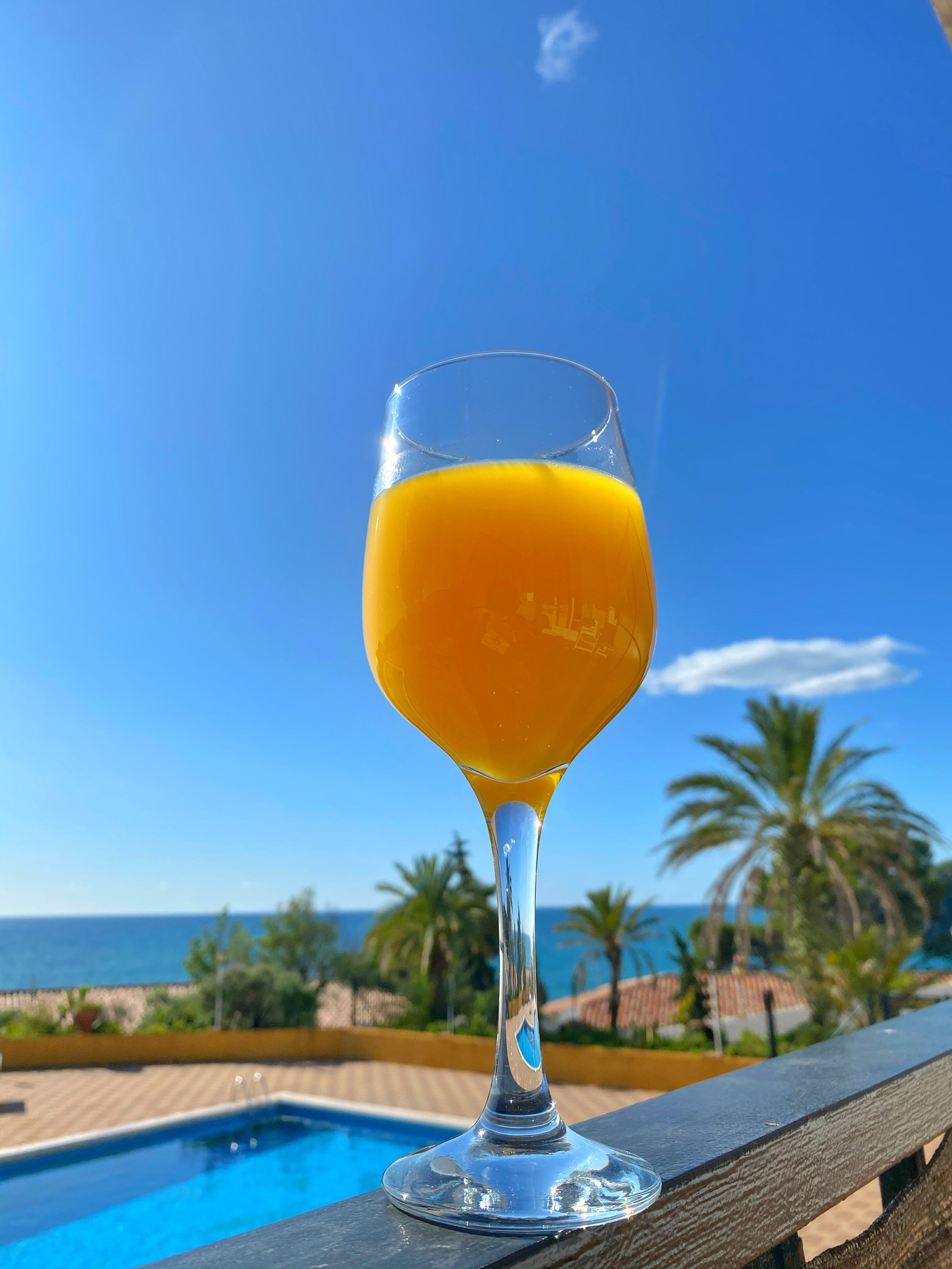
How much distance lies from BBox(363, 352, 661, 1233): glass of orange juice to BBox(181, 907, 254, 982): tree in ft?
68.6

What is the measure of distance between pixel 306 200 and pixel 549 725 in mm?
25221

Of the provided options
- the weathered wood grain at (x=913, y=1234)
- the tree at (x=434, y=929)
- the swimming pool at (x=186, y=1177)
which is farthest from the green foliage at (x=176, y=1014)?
the weathered wood grain at (x=913, y=1234)

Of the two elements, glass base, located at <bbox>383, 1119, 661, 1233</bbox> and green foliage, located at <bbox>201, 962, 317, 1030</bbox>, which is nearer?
glass base, located at <bbox>383, 1119, 661, 1233</bbox>

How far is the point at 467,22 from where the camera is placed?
16016 mm

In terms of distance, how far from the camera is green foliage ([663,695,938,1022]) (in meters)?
13.4

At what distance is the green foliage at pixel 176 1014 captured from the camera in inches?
681

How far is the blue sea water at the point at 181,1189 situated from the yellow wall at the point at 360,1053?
416 centimetres

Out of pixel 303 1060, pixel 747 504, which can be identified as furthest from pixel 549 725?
pixel 747 504

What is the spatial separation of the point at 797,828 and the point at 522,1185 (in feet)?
48.0

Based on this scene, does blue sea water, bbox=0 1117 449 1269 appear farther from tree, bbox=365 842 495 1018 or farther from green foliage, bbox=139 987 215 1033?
tree, bbox=365 842 495 1018

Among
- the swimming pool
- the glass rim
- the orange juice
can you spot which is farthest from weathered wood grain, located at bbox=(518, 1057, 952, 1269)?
the swimming pool

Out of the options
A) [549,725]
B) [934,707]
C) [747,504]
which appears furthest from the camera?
[934,707]

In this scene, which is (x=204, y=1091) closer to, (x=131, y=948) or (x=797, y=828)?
(x=797, y=828)

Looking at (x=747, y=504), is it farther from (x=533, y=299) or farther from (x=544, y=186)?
(x=544, y=186)
